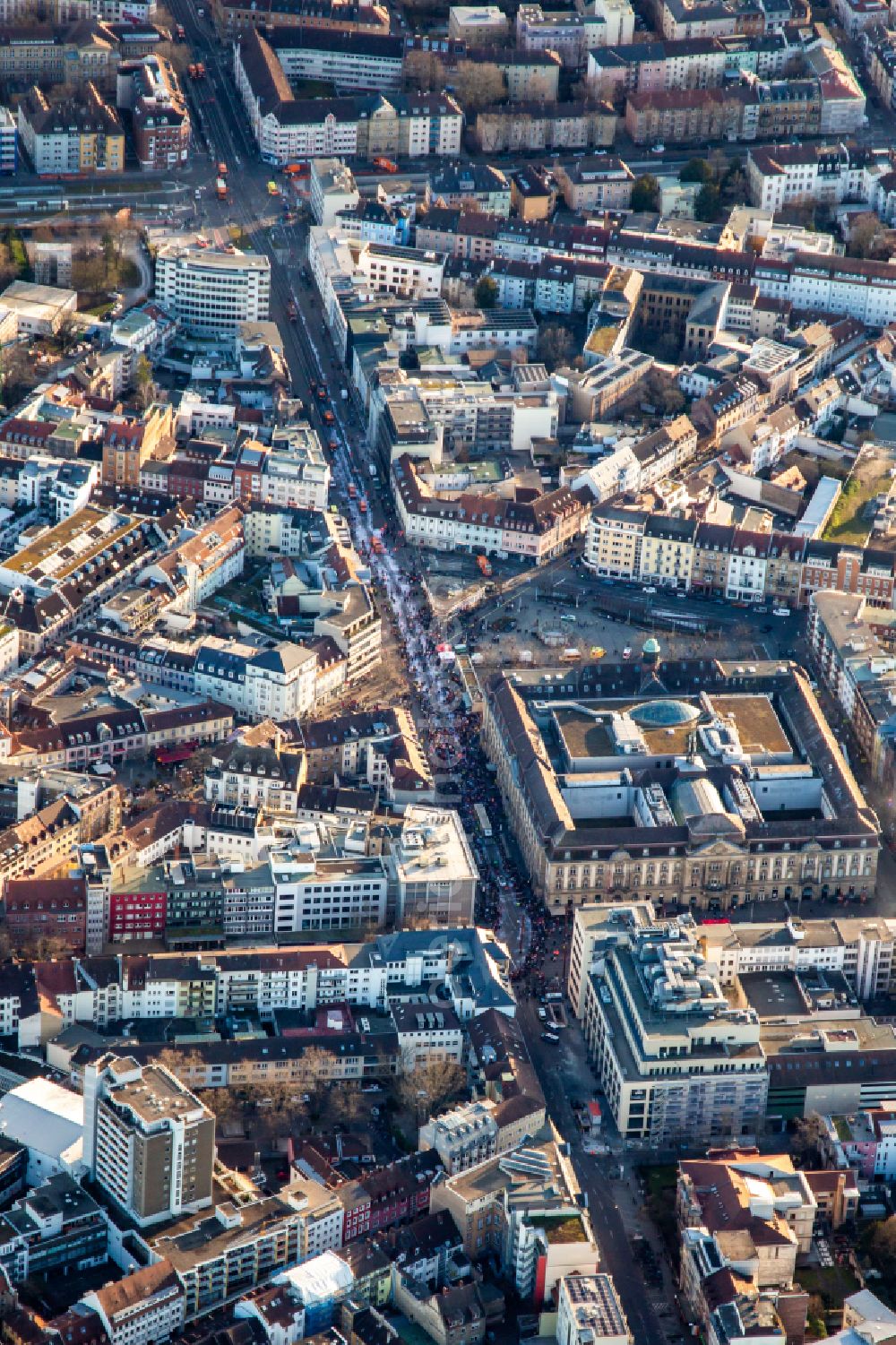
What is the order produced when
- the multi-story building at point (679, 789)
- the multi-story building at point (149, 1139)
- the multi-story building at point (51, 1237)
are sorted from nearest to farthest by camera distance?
the multi-story building at point (149, 1139)
the multi-story building at point (51, 1237)
the multi-story building at point (679, 789)

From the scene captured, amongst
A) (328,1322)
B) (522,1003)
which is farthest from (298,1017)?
(328,1322)

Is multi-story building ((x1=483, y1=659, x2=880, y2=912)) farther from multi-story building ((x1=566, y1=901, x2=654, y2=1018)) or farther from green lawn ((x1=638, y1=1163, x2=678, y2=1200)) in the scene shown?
green lawn ((x1=638, y1=1163, x2=678, y2=1200))

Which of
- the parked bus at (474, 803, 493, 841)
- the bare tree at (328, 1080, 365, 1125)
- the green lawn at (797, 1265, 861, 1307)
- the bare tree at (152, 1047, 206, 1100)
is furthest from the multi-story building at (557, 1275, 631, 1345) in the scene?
the parked bus at (474, 803, 493, 841)

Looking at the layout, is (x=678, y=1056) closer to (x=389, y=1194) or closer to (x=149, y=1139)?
(x=389, y=1194)

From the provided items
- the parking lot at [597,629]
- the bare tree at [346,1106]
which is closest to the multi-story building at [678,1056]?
the bare tree at [346,1106]

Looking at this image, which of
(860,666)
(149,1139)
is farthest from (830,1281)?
(860,666)

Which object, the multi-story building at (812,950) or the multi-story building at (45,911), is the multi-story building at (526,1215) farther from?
the multi-story building at (45,911)
